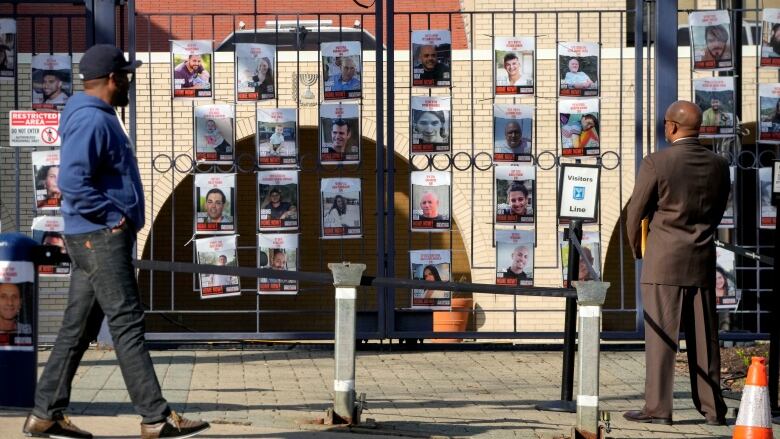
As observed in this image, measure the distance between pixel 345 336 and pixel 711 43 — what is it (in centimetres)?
511

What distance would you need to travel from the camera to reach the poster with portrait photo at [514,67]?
34.5ft

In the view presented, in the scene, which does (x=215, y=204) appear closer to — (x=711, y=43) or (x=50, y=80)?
(x=50, y=80)

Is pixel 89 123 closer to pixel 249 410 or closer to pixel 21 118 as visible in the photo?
pixel 249 410

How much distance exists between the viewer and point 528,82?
1054cm

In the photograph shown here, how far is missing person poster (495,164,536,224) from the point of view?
1059 centimetres

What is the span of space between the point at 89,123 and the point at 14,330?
1.53 meters

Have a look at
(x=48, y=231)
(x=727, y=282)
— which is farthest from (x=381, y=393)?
(x=727, y=282)

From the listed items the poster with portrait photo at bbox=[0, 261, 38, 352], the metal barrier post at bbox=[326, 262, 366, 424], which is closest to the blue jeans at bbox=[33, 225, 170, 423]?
the poster with portrait photo at bbox=[0, 261, 38, 352]

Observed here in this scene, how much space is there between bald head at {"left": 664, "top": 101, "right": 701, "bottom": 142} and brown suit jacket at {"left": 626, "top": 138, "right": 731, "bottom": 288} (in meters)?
0.05

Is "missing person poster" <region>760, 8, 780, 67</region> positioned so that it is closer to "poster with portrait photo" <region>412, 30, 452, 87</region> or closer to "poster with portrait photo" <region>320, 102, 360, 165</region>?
"poster with portrait photo" <region>412, 30, 452, 87</region>

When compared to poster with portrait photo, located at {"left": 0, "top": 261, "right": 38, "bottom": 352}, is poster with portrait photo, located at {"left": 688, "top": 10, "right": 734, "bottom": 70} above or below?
above

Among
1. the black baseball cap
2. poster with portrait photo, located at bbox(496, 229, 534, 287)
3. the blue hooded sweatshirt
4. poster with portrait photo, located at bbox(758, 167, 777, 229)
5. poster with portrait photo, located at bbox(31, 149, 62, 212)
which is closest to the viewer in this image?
the blue hooded sweatshirt

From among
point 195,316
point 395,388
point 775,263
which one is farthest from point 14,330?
point 195,316

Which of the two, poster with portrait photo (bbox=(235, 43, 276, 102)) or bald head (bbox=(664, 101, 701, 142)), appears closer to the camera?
bald head (bbox=(664, 101, 701, 142))
